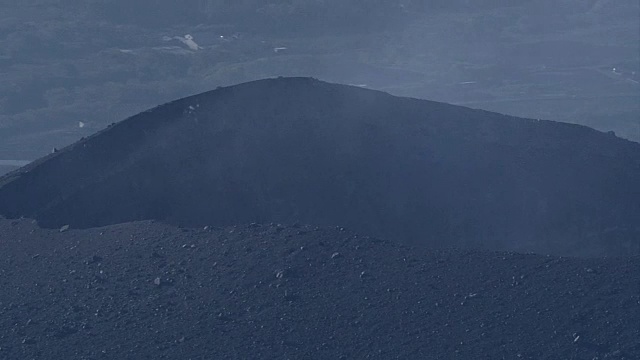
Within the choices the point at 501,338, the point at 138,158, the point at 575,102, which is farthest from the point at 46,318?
the point at 575,102

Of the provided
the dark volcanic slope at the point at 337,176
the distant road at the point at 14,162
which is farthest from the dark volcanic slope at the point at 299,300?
the distant road at the point at 14,162

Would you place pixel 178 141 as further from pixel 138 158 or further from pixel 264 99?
pixel 264 99

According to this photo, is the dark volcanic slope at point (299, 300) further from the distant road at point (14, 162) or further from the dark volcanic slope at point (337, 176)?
the distant road at point (14, 162)

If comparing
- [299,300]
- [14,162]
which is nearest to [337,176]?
[299,300]

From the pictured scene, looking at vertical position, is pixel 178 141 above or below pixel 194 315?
above

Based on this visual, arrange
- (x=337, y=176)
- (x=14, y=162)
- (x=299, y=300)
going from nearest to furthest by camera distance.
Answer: (x=299, y=300) → (x=337, y=176) → (x=14, y=162)

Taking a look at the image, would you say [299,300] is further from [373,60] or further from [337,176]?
[373,60]

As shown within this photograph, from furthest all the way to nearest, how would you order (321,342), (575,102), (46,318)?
(575,102) < (46,318) < (321,342)
